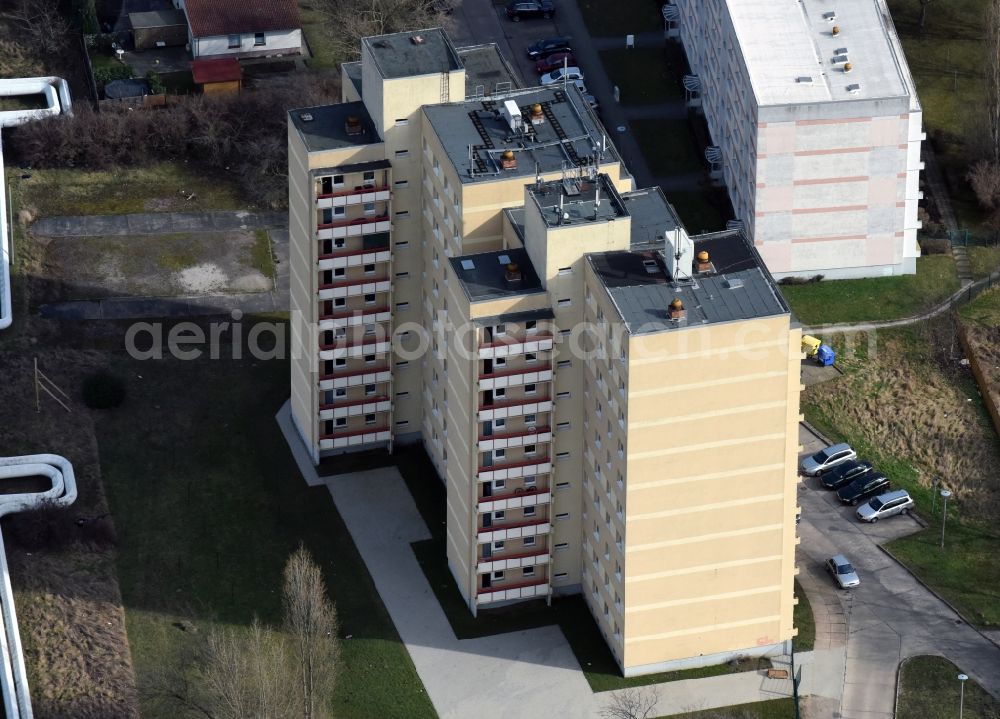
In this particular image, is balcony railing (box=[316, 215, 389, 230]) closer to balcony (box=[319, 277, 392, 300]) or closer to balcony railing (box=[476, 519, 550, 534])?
balcony (box=[319, 277, 392, 300])

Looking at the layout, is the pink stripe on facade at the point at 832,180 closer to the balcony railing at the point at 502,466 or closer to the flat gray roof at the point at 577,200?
the flat gray roof at the point at 577,200

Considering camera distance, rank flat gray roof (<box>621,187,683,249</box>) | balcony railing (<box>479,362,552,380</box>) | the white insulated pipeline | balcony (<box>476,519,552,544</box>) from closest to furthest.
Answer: the white insulated pipeline → balcony railing (<box>479,362,552,380</box>) → flat gray roof (<box>621,187,683,249</box>) → balcony (<box>476,519,552,544</box>)

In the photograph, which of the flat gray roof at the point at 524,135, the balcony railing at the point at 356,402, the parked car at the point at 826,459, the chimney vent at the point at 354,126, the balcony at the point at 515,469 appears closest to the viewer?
the balcony at the point at 515,469

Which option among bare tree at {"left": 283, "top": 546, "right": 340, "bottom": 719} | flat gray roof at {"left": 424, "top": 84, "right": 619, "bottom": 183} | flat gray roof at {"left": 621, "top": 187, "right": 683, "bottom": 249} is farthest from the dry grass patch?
flat gray roof at {"left": 621, "top": 187, "right": 683, "bottom": 249}

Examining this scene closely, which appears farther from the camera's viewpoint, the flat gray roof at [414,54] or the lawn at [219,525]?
the flat gray roof at [414,54]

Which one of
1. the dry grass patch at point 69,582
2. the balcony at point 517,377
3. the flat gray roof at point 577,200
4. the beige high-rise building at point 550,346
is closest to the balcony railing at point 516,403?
the beige high-rise building at point 550,346

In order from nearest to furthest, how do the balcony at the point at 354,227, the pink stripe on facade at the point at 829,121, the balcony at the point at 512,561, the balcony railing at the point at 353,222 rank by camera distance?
the balcony at the point at 512,561 < the balcony railing at the point at 353,222 < the balcony at the point at 354,227 < the pink stripe on facade at the point at 829,121

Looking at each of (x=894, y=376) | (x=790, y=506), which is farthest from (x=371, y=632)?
(x=894, y=376)

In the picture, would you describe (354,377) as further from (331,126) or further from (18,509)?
(18,509)
